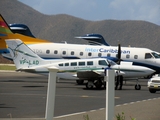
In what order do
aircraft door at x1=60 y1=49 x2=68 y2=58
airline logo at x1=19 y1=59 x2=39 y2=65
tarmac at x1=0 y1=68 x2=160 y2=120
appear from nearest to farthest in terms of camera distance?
tarmac at x1=0 y1=68 x2=160 y2=120
airline logo at x1=19 y1=59 x2=39 y2=65
aircraft door at x1=60 y1=49 x2=68 y2=58

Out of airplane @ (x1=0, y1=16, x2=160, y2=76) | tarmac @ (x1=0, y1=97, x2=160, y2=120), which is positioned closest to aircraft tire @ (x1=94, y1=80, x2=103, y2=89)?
airplane @ (x1=0, y1=16, x2=160, y2=76)

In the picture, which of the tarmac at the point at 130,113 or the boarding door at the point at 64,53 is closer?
the tarmac at the point at 130,113

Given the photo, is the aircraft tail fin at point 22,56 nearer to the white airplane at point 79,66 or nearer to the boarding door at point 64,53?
the white airplane at point 79,66

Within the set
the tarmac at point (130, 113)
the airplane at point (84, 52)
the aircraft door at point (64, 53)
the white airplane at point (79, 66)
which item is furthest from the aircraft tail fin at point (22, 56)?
Result: the tarmac at point (130, 113)

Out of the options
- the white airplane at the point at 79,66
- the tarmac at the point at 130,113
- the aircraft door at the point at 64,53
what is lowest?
the tarmac at the point at 130,113

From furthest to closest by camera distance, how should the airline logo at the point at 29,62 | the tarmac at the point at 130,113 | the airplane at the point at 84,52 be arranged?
the airplane at the point at 84,52 → the airline logo at the point at 29,62 → the tarmac at the point at 130,113

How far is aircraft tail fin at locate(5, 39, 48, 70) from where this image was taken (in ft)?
115

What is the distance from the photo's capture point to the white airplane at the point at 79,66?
33125mm

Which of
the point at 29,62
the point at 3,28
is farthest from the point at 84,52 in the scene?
the point at 29,62

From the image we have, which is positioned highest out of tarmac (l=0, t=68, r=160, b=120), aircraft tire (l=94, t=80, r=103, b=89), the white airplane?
the white airplane

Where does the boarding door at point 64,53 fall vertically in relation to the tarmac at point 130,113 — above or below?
above

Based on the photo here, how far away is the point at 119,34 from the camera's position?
630ft

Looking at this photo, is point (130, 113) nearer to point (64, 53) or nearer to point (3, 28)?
point (64, 53)

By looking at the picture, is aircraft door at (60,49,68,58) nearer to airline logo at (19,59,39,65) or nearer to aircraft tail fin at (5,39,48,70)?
aircraft tail fin at (5,39,48,70)
